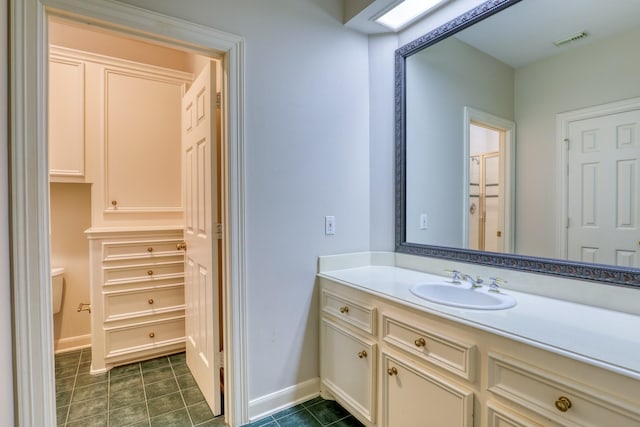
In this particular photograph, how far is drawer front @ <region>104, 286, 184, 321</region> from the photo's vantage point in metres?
2.29

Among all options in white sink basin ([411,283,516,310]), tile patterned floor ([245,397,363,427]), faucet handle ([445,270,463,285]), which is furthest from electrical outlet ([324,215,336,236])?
tile patterned floor ([245,397,363,427])

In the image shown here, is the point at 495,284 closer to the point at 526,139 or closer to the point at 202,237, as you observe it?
the point at 526,139

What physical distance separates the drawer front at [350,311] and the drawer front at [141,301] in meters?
1.37

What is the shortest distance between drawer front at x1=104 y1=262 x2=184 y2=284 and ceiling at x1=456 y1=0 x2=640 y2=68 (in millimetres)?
2543

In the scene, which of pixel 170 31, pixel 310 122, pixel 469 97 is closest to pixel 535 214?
pixel 469 97

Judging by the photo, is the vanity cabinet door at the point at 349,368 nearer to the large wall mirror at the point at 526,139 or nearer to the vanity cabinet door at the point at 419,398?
the vanity cabinet door at the point at 419,398

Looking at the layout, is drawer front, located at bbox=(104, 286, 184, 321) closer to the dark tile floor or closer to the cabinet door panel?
the dark tile floor

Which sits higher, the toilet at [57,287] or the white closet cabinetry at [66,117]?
the white closet cabinetry at [66,117]

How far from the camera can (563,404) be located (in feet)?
2.88

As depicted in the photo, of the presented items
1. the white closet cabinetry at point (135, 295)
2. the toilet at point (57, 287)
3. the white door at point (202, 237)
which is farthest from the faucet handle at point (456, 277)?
the toilet at point (57, 287)

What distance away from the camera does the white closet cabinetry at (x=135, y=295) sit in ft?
7.33

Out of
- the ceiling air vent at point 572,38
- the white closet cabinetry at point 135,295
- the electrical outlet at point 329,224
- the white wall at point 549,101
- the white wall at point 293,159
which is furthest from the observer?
the white closet cabinetry at point 135,295

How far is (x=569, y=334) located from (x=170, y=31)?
1.97 meters

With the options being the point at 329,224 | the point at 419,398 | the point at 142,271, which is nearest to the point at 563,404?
the point at 419,398
